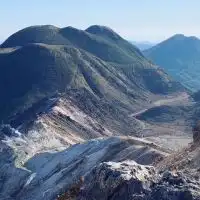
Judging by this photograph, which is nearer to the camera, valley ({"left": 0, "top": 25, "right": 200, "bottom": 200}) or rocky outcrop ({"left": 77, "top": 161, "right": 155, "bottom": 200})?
rocky outcrop ({"left": 77, "top": 161, "right": 155, "bottom": 200})

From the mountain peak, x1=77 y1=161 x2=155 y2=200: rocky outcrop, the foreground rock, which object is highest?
x1=77 y1=161 x2=155 y2=200: rocky outcrop

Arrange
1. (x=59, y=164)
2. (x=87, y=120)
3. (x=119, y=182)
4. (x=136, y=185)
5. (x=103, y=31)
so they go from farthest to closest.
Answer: (x=103, y=31), (x=87, y=120), (x=59, y=164), (x=119, y=182), (x=136, y=185)

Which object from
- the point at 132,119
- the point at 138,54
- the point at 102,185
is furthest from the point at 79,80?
the point at 102,185

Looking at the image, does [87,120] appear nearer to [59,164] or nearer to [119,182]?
[59,164]

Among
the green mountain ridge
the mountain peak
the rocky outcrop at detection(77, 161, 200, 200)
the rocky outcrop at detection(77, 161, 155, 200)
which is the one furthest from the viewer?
the mountain peak

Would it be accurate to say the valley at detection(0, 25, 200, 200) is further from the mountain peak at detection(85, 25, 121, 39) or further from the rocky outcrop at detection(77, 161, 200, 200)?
the mountain peak at detection(85, 25, 121, 39)

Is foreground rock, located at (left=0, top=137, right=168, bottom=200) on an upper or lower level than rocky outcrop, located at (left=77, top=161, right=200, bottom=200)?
lower

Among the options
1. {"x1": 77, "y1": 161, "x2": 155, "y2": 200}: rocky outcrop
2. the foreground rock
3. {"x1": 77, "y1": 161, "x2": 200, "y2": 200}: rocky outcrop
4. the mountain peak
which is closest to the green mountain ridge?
the mountain peak

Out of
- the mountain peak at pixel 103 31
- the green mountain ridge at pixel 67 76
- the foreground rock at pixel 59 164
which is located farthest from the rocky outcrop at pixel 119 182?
the mountain peak at pixel 103 31

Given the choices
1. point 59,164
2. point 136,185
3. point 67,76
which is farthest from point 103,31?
point 136,185
